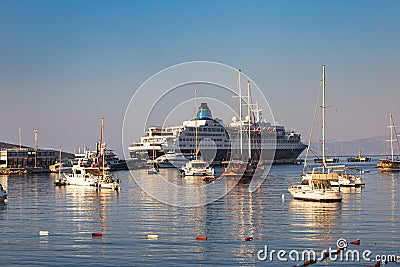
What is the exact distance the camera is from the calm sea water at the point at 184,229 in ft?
68.1

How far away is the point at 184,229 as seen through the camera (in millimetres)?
26703

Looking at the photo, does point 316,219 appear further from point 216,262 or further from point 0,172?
point 0,172

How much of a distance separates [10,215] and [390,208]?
20.0 meters

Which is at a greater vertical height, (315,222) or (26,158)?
(26,158)

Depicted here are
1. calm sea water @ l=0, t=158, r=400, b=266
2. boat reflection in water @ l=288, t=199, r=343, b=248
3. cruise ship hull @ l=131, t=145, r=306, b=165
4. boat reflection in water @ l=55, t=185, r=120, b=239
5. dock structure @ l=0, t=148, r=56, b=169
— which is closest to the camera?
calm sea water @ l=0, t=158, r=400, b=266

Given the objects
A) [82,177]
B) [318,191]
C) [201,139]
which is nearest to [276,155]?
[201,139]

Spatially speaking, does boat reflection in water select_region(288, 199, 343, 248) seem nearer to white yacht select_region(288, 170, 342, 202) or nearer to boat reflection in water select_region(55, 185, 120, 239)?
white yacht select_region(288, 170, 342, 202)

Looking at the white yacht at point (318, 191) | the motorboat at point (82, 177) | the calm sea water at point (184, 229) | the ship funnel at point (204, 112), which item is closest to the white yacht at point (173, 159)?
the ship funnel at point (204, 112)

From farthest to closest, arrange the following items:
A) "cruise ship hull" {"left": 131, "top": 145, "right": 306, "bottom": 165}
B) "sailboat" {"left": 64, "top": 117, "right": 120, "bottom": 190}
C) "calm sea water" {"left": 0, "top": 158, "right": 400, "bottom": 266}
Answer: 1. "cruise ship hull" {"left": 131, "top": 145, "right": 306, "bottom": 165}
2. "sailboat" {"left": 64, "top": 117, "right": 120, "bottom": 190}
3. "calm sea water" {"left": 0, "top": 158, "right": 400, "bottom": 266}

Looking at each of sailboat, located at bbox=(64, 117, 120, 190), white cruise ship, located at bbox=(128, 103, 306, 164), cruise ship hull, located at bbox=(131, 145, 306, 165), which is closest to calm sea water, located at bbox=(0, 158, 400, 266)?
sailboat, located at bbox=(64, 117, 120, 190)

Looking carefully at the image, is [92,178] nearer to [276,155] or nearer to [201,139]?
[201,139]

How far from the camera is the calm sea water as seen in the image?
20766 millimetres

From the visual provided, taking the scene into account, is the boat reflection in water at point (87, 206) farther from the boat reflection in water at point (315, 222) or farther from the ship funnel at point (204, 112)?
the ship funnel at point (204, 112)

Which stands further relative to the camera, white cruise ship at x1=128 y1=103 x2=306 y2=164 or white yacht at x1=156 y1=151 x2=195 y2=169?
white cruise ship at x1=128 y1=103 x2=306 y2=164
